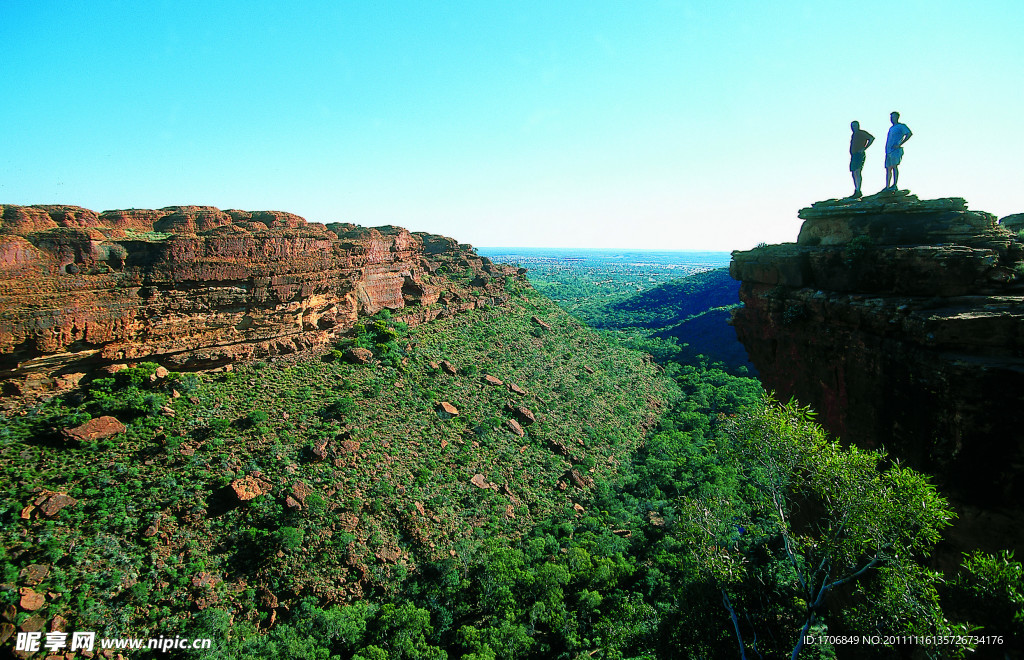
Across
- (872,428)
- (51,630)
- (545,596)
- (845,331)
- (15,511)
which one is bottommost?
(545,596)

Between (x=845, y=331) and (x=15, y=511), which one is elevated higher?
(x=845, y=331)

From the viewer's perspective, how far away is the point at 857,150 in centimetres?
1319

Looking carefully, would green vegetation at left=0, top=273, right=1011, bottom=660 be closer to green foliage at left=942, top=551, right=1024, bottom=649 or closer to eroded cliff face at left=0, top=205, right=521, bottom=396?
green foliage at left=942, top=551, right=1024, bottom=649

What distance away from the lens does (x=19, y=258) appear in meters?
17.9

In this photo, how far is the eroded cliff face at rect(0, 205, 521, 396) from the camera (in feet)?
59.2

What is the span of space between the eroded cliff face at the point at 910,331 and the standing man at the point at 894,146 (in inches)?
32.4

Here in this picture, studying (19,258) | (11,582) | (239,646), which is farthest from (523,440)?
(19,258)

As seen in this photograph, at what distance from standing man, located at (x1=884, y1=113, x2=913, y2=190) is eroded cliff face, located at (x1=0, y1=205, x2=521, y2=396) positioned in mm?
27191

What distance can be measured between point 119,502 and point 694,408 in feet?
139

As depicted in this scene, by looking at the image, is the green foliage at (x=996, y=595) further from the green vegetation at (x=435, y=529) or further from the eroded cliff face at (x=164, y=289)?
the eroded cliff face at (x=164, y=289)

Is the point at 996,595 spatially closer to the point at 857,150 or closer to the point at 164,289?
the point at 857,150

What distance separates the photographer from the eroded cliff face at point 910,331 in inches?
309

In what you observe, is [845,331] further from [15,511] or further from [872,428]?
[15,511]

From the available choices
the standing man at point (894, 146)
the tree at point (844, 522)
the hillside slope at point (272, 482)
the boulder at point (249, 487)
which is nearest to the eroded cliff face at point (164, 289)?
the hillside slope at point (272, 482)
